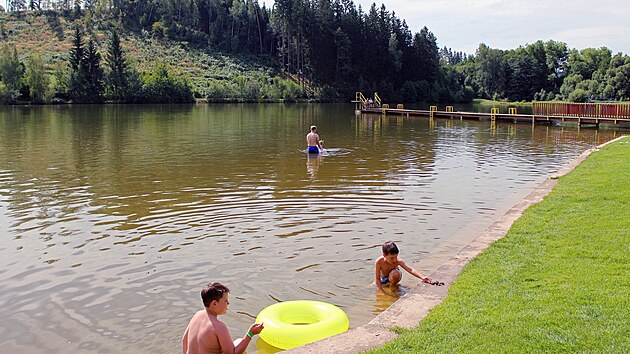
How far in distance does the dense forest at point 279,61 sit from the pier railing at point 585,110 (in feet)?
223

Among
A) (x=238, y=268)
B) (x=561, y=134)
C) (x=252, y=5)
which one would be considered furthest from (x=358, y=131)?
(x=252, y=5)

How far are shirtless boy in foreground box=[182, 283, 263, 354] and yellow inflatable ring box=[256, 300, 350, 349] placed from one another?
1014 millimetres

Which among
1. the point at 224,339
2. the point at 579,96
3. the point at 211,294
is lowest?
the point at 224,339

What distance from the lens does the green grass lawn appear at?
5.58 m

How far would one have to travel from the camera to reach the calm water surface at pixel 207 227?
829 cm

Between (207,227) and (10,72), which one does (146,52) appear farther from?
(207,227)

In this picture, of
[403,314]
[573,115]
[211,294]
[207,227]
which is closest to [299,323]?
[403,314]

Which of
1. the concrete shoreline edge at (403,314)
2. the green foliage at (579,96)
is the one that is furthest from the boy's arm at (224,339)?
the green foliage at (579,96)

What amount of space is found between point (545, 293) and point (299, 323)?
3277mm

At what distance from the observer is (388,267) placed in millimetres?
9227

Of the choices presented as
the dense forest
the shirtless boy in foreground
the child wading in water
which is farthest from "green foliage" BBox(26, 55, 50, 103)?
the shirtless boy in foreground

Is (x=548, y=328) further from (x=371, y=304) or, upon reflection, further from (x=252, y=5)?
(x=252, y=5)

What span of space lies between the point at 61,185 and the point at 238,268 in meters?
10.9

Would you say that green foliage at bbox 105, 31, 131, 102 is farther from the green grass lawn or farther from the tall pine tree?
the green grass lawn
